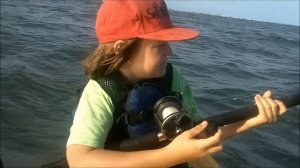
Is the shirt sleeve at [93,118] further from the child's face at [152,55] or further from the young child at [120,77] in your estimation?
the child's face at [152,55]

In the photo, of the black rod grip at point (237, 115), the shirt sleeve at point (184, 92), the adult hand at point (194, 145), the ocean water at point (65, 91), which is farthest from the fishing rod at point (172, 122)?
the ocean water at point (65, 91)

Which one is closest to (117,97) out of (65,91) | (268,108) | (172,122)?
(172,122)

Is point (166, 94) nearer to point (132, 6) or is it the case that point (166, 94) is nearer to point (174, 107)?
point (174, 107)

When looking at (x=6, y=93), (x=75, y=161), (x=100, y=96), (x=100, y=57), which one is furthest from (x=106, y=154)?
(x=6, y=93)

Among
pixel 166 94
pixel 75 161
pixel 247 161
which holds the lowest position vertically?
pixel 247 161

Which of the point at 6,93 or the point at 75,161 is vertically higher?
the point at 75,161

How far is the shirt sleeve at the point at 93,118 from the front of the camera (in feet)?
7.24

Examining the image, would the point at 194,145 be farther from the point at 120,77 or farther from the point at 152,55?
the point at 120,77

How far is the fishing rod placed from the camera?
7.27ft

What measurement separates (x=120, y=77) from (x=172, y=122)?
0.50 metres

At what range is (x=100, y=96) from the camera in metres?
2.43

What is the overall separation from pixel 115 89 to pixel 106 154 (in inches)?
19.2

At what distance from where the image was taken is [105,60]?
2502 mm

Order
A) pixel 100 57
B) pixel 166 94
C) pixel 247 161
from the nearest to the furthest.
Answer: pixel 100 57 → pixel 166 94 → pixel 247 161
